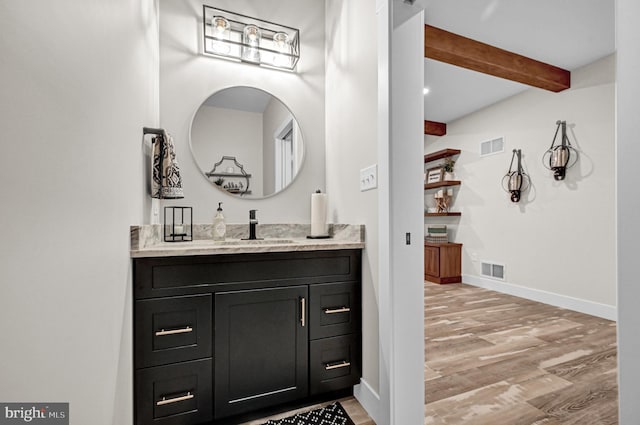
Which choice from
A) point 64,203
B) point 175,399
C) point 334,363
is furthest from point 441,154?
point 64,203

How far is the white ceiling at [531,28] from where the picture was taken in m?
2.36

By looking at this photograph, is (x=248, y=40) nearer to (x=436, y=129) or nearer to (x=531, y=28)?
(x=531, y=28)

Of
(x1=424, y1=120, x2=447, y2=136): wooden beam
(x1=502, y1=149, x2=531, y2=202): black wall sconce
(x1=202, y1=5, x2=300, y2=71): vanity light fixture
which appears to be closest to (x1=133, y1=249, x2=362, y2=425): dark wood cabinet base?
(x1=202, y1=5, x2=300, y2=71): vanity light fixture

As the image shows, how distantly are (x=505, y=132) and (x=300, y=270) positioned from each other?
13.7ft

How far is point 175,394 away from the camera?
1.31 m

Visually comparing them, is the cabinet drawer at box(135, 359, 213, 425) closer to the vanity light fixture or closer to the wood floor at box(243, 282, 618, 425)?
the wood floor at box(243, 282, 618, 425)

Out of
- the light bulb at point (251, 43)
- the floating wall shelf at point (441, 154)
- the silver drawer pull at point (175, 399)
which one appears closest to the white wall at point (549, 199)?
the floating wall shelf at point (441, 154)

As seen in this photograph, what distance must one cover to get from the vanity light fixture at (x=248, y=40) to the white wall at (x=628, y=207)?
177 centimetres

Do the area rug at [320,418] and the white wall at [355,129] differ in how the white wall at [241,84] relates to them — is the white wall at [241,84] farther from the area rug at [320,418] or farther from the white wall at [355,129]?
the area rug at [320,418]

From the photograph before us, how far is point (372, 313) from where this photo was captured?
5.05 feet

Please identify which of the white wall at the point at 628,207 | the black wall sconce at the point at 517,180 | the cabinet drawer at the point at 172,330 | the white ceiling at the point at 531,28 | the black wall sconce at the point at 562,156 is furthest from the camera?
the black wall sconce at the point at 517,180

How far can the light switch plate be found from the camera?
1484 millimetres

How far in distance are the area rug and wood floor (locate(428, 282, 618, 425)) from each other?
46 centimetres

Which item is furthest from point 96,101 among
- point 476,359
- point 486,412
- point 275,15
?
point 476,359
